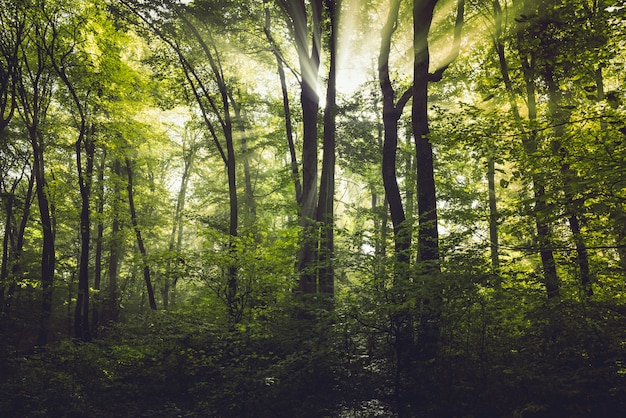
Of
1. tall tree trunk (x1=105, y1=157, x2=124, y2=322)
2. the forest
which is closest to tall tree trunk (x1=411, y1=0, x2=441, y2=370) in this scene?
the forest

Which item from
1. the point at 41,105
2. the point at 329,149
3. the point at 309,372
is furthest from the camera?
the point at 41,105

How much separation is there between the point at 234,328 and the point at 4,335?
28.4 ft

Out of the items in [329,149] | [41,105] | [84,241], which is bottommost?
[84,241]

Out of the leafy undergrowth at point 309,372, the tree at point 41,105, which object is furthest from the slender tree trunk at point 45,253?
the leafy undergrowth at point 309,372

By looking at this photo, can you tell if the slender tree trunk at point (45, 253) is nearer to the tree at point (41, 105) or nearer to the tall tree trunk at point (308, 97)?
the tree at point (41, 105)

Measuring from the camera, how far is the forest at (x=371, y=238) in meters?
4.80

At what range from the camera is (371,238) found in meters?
6.65

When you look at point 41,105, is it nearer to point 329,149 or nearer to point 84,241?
point 84,241

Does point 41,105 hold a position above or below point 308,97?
above

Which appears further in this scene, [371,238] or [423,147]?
[423,147]

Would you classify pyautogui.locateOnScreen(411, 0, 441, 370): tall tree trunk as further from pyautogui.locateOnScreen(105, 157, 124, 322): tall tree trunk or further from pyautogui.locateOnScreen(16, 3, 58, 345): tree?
pyautogui.locateOnScreen(105, 157, 124, 322): tall tree trunk

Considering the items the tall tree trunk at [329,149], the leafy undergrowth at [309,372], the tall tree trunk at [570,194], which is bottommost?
the leafy undergrowth at [309,372]

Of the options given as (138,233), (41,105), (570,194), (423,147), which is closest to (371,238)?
(423,147)

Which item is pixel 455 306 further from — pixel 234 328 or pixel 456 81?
pixel 456 81
